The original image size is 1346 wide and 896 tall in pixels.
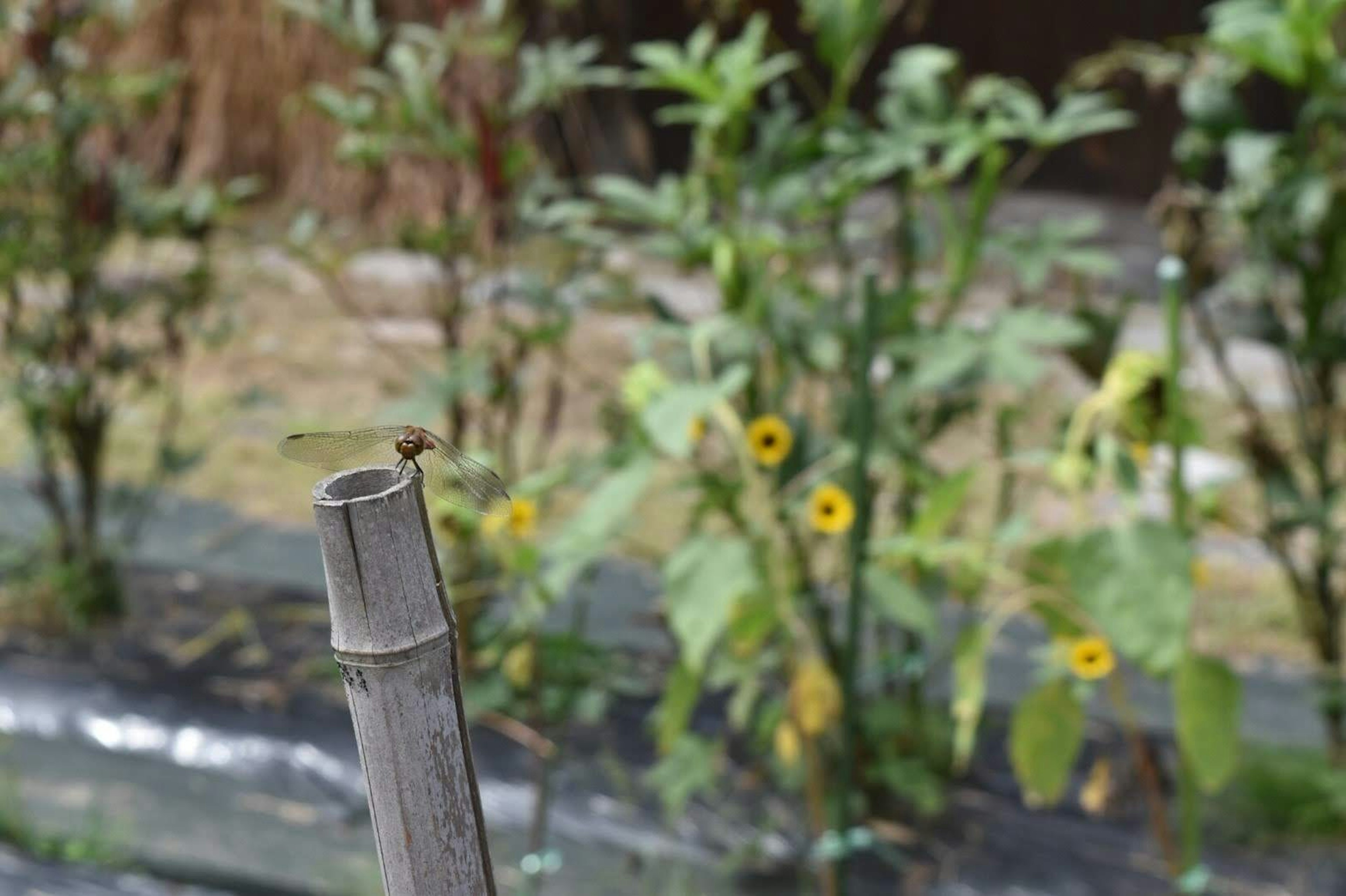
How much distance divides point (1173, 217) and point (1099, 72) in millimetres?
235

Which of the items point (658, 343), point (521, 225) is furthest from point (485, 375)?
point (658, 343)

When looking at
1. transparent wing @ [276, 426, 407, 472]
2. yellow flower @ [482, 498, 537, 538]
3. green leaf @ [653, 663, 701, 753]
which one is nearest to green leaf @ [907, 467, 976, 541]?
green leaf @ [653, 663, 701, 753]

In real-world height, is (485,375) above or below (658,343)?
above

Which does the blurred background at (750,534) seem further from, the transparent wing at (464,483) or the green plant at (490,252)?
the transparent wing at (464,483)

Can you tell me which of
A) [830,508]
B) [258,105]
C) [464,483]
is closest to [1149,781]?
[830,508]

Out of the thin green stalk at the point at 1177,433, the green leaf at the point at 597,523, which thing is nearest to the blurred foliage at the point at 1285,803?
the thin green stalk at the point at 1177,433

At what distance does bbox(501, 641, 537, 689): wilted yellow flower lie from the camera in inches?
80.7

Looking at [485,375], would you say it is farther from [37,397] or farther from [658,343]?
[658,343]

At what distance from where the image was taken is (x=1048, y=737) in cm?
176

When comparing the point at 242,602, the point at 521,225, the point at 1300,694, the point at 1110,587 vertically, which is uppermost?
the point at 521,225

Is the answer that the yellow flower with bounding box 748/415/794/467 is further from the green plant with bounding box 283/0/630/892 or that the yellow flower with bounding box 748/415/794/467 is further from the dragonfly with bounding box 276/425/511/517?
the dragonfly with bounding box 276/425/511/517

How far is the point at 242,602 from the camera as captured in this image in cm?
339

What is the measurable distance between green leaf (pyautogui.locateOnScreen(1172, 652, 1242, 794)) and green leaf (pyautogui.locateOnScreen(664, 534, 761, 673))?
0.46 meters

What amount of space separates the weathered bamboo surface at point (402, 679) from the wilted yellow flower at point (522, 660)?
47.2 inches
